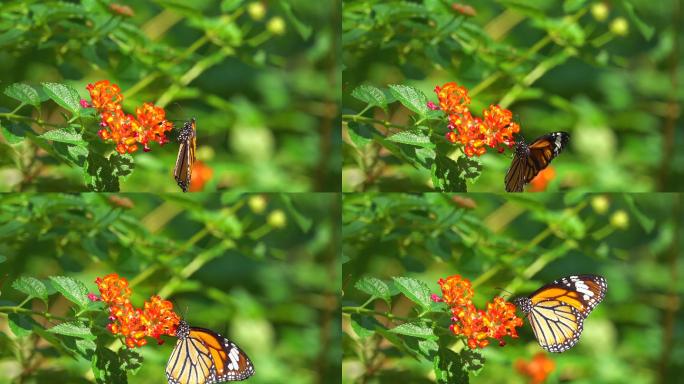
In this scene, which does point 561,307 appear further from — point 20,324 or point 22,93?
point 22,93

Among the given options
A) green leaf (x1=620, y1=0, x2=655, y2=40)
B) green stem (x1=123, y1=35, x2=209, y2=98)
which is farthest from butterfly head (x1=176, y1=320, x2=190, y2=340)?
green leaf (x1=620, y1=0, x2=655, y2=40)

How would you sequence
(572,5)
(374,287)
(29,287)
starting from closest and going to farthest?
(29,287)
(374,287)
(572,5)

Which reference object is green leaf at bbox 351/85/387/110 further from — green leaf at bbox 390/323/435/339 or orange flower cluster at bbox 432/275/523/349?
green leaf at bbox 390/323/435/339

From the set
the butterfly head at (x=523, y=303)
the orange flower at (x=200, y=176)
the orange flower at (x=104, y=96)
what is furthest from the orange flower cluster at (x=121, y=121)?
the butterfly head at (x=523, y=303)

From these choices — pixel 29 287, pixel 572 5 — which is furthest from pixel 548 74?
pixel 29 287

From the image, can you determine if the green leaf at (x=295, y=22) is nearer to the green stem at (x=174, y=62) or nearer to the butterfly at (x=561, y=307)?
the green stem at (x=174, y=62)

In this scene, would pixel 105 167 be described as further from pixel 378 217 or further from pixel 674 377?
pixel 674 377
